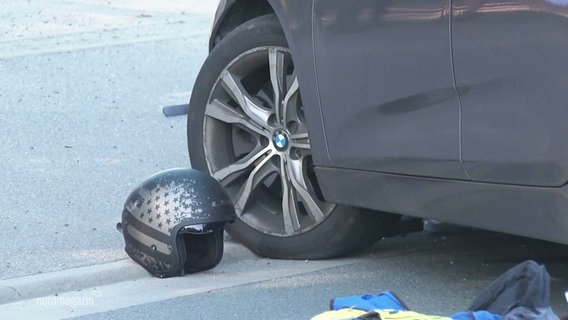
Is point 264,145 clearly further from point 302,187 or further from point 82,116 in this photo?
point 82,116

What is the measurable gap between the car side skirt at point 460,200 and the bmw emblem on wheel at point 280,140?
31cm

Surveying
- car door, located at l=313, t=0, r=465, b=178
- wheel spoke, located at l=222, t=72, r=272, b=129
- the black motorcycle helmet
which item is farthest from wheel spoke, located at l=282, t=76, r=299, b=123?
the black motorcycle helmet

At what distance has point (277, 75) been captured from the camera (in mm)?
5145

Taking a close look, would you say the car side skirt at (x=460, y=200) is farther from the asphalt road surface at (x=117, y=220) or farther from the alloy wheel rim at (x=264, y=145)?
the asphalt road surface at (x=117, y=220)

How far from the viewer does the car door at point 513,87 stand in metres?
3.90

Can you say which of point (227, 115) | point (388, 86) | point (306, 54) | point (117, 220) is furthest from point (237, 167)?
point (388, 86)

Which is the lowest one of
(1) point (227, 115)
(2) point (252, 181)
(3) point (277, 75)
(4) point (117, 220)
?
(4) point (117, 220)

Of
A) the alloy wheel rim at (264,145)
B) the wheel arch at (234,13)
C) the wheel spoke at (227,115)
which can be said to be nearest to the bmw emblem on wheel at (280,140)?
the alloy wheel rim at (264,145)

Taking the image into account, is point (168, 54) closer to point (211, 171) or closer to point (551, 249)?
point (211, 171)

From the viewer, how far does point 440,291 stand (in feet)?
16.0

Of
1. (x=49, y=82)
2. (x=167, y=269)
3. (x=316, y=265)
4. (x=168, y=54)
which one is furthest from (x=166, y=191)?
(x=168, y=54)

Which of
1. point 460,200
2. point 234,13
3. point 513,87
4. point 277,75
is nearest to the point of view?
point 513,87

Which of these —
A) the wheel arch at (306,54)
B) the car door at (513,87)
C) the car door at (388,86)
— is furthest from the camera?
the wheel arch at (306,54)

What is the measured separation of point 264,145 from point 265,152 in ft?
0.16
